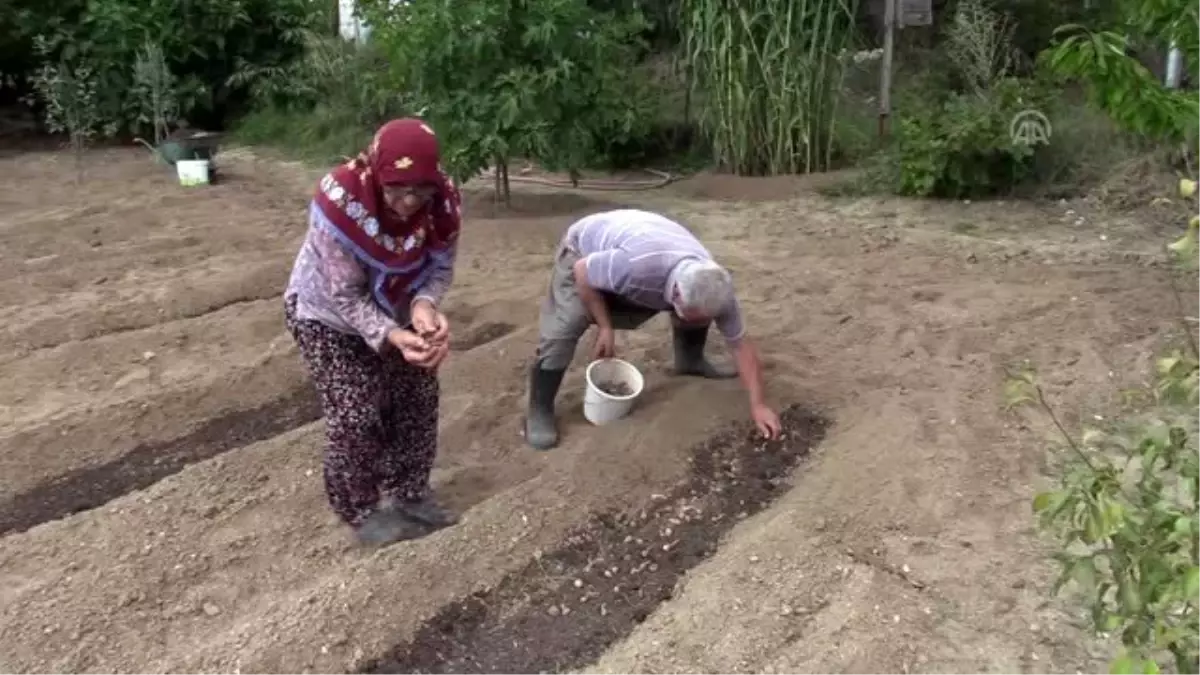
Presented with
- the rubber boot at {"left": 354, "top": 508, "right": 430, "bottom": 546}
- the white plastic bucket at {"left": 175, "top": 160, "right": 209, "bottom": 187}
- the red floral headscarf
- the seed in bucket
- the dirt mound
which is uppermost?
the red floral headscarf

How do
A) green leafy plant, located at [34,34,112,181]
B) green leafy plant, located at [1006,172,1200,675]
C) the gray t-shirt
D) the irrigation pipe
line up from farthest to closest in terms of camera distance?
green leafy plant, located at [34,34,112,181]
the irrigation pipe
the gray t-shirt
green leafy plant, located at [1006,172,1200,675]

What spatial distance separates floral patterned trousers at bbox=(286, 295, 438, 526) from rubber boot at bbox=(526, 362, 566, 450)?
21.9 inches

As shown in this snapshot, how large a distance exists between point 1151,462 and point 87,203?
7.37 m

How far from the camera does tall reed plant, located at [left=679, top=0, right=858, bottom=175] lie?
8.09 meters

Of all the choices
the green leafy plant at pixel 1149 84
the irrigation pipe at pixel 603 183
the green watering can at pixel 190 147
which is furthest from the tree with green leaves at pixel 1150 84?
the green watering can at pixel 190 147

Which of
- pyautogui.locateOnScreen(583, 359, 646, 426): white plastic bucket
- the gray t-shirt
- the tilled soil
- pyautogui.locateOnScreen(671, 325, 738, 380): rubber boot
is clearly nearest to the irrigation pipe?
the tilled soil

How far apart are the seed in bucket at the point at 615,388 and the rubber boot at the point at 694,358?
0.98 feet

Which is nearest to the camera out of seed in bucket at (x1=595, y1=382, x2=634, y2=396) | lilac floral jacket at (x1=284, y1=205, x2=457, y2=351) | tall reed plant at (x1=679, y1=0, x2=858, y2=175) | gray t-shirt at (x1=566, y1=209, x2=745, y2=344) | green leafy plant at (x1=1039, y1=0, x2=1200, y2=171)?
lilac floral jacket at (x1=284, y1=205, x2=457, y2=351)

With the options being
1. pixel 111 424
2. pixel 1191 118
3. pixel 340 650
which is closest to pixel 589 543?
pixel 340 650

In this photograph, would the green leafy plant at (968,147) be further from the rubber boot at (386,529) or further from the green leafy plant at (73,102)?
the green leafy plant at (73,102)

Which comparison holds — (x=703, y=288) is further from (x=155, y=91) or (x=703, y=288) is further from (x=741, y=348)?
(x=155, y=91)

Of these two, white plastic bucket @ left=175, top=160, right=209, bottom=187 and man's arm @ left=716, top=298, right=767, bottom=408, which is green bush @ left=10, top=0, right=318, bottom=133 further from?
man's arm @ left=716, top=298, right=767, bottom=408

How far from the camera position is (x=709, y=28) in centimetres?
820

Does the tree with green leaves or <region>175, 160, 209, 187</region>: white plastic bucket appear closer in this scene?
the tree with green leaves
